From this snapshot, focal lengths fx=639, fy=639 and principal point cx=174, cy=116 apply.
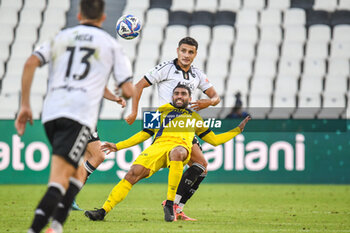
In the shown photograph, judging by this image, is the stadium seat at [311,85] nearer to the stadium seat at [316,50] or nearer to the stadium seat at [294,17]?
the stadium seat at [316,50]

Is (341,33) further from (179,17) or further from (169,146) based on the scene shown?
(169,146)

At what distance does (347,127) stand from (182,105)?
7155mm

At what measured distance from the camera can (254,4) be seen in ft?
65.8

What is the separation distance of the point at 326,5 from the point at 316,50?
2.15 meters

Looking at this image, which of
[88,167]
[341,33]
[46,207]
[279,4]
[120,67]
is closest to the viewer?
[46,207]

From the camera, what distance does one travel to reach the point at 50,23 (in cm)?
1944

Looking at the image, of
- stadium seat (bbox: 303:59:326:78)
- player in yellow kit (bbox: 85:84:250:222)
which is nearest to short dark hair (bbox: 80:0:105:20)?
player in yellow kit (bbox: 85:84:250:222)

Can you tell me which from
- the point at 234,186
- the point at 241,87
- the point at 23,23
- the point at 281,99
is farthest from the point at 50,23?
the point at 234,186

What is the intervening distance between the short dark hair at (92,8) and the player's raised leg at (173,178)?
271 centimetres

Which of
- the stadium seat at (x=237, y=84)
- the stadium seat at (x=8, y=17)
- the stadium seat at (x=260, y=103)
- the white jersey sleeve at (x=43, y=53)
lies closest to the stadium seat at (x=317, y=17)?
the stadium seat at (x=237, y=84)

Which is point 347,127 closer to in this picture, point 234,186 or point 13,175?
point 234,186

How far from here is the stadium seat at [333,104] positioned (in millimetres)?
15469

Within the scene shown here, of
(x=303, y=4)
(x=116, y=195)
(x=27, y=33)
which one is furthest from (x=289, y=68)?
(x=116, y=195)

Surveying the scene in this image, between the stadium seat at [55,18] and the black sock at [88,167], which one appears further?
the stadium seat at [55,18]
